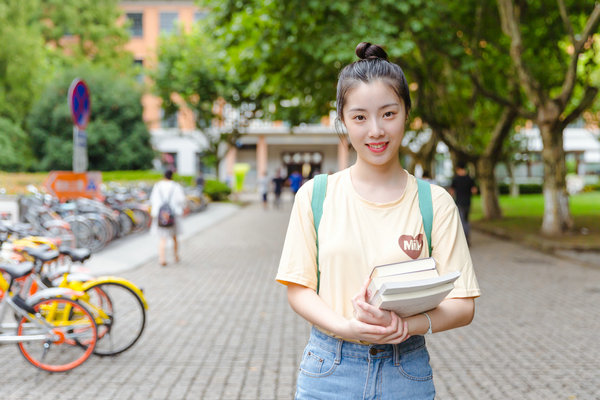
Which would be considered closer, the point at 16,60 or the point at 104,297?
the point at 104,297

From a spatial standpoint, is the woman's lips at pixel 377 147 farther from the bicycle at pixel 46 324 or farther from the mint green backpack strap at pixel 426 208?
the bicycle at pixel 46 324

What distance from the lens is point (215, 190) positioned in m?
32.7

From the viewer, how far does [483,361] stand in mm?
5309

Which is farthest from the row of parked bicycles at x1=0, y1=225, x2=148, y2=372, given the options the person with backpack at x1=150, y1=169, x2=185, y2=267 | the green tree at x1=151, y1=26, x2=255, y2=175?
the green tree at x1=151, y1=26, x2=255, y2=175

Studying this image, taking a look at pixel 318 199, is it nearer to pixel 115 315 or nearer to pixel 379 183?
pixel 379 183

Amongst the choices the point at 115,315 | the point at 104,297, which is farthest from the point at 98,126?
the point at 115,315

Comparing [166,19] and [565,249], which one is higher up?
[166,19]

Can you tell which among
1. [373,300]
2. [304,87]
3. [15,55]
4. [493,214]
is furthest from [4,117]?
[373,300]

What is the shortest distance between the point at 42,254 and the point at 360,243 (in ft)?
14.5

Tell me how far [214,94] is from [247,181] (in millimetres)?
Result: 18812

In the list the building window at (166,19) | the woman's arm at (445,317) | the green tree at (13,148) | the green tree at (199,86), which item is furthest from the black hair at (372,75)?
the building window at (166,19)

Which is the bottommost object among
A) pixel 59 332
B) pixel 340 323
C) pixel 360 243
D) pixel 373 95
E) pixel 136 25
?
pixel 59 332

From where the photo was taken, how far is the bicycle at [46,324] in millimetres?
4988

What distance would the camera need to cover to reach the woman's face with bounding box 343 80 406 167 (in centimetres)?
179
